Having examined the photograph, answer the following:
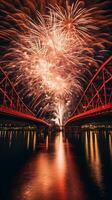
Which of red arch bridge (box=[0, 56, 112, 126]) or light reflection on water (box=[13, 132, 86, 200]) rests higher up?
red arch bridge (box=[0, 56, 112, 126])

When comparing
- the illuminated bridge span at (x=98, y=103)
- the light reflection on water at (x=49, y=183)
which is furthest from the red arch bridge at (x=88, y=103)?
the light reflection on water at (x=49, y=183)

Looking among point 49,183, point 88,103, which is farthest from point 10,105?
point 49,183

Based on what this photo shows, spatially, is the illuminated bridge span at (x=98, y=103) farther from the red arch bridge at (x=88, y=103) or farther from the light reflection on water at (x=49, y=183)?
the light reflection on water at (x=49, y=183)

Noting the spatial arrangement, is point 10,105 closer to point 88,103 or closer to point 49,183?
point 88,103

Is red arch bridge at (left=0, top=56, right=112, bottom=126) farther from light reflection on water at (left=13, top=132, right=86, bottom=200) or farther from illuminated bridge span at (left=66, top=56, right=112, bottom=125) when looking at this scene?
light reflection on water at (left=13, top=132, right=86, bottom=200)

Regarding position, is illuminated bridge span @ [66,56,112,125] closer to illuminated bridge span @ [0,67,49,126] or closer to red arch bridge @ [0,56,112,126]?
red arch bridge @ [0,56,112,126]

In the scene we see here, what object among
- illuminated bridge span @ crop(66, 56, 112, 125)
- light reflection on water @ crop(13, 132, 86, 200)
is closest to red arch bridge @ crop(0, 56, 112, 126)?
illuminated bridge span @ crop(66, 56, 112, 125)

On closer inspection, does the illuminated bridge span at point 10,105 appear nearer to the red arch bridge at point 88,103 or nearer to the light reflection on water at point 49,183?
the red arch bridge at point 88,103

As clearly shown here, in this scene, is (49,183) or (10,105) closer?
(49,183)

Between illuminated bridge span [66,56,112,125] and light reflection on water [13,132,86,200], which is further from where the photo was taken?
illuminated bridge span [66,56,112,125]

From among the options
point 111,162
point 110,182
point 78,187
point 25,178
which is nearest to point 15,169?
point 25,178

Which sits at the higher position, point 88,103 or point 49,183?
point 88,103

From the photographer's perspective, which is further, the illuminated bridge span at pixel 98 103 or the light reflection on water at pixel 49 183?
the illuminated bridge span at pixel 98 103

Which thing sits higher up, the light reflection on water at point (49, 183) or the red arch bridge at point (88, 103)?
the red arch bridge at point (88, 103)
